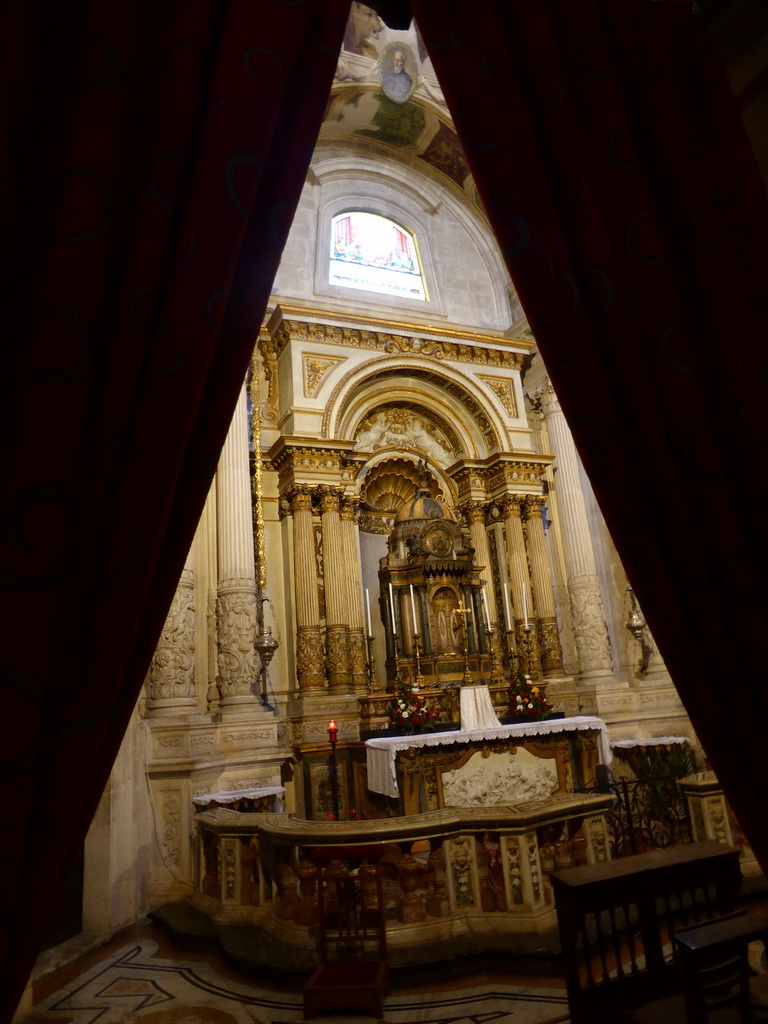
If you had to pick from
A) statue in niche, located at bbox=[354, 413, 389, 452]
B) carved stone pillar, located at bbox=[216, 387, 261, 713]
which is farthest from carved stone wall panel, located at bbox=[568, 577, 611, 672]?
carved stone pillar, located at bbox=[216, 387, 261, 713]

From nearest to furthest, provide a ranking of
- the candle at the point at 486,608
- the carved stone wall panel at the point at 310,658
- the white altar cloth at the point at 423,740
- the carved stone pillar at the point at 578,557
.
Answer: the white altar cloth at the point at 423,740 < the carved stone wall panel at the point at 310,658 < the candle at the point at 486,608 < the carved stone pillar at the point at 578,557

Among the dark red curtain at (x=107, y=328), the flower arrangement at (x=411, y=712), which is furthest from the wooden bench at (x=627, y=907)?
the flower arrangement at (x=411, y=712)

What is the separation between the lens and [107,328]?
1.47m

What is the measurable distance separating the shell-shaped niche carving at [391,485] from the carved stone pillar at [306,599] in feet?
5.82

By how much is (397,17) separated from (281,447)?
833 centimetres

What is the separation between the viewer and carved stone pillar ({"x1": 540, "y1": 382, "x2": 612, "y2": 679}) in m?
11.8

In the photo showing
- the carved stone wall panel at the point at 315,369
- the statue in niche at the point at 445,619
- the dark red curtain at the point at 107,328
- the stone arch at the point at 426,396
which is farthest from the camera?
the stone arch at the point at 426,396

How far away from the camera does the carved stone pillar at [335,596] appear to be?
402 inches

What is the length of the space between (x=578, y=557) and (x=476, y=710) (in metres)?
4.72

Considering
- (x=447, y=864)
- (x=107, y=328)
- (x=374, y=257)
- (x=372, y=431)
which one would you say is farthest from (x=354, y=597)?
(x=107, y=328)

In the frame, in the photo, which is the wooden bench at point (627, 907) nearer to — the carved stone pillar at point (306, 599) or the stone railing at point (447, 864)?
the stone railing at point (447, 864)

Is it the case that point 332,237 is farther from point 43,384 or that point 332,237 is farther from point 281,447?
point 43,384

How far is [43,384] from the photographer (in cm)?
134

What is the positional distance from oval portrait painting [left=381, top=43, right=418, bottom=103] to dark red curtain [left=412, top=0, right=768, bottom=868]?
12480 millimetres
